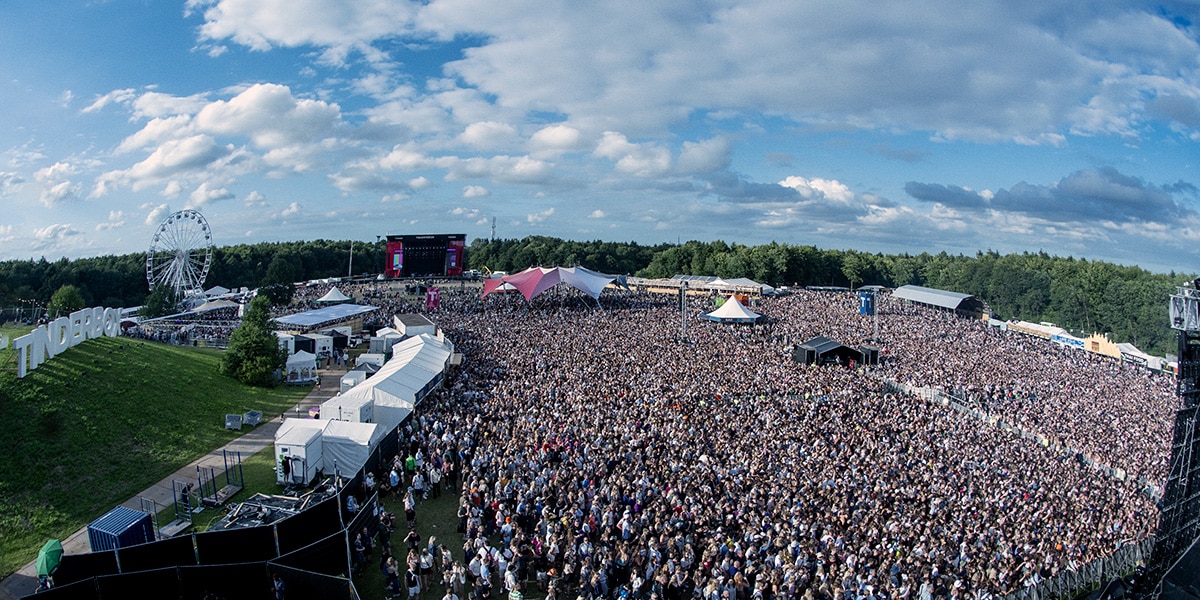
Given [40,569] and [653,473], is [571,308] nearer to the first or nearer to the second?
[653,473]

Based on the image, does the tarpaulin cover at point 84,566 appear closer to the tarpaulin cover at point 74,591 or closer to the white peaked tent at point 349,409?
the tarpaulin cover at point 74,591

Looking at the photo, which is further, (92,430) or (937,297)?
(937,297)

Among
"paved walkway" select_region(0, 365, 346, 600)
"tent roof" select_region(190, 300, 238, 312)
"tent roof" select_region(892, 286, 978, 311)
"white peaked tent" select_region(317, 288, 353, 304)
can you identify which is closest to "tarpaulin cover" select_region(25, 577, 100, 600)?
"paved walkway" select_region(0, 365, 346, 600)

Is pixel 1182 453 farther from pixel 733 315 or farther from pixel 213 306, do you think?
pixel 213 306

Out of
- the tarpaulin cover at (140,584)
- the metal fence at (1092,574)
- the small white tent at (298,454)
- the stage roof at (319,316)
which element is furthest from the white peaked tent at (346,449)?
the stage roof at (319,316)

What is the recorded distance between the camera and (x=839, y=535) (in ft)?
37.9

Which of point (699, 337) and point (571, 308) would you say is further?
point (571, 308)

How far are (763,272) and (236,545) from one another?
70.8 meters

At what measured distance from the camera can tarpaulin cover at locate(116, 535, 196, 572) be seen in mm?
9188

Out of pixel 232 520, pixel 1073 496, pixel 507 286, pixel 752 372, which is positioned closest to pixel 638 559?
pixel 232 520

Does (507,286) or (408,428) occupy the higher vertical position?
(507,286)

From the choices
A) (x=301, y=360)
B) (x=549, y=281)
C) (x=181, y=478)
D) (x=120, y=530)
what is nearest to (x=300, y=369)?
(x=301, y=360)

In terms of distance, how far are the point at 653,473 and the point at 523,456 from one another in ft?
10.2

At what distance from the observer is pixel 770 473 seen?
46.1 feet
